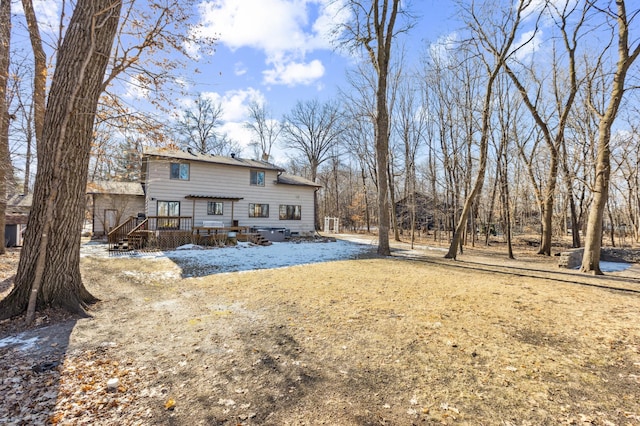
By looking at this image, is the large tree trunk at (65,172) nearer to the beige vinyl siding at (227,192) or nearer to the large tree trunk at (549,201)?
the beige vinyl siding at (227,192)

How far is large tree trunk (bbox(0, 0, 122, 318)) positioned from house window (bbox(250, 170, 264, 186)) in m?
14.1

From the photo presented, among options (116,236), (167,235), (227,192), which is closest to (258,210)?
(227,192)

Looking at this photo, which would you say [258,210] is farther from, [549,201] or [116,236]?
[549,201]

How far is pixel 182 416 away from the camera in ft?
7.17

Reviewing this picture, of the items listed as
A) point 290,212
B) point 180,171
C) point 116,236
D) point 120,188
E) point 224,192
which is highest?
point 180,171

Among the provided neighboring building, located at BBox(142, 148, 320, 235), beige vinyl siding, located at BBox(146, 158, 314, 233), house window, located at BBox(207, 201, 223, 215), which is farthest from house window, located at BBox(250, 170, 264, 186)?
house window, located at BBox(207, 201, 223, 215)

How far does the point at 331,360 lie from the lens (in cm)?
308

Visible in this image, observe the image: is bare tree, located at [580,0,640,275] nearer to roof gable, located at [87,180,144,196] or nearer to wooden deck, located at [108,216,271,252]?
wooden deck, located at [108,216,271,252]

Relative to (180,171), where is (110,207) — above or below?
below

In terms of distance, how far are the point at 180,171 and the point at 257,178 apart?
15.1ft

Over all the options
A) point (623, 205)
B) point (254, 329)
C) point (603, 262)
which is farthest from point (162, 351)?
point (623, 205)

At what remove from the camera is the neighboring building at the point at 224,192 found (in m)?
15.8

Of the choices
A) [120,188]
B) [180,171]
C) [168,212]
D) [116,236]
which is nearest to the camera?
[116,236]

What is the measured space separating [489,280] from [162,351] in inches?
291
